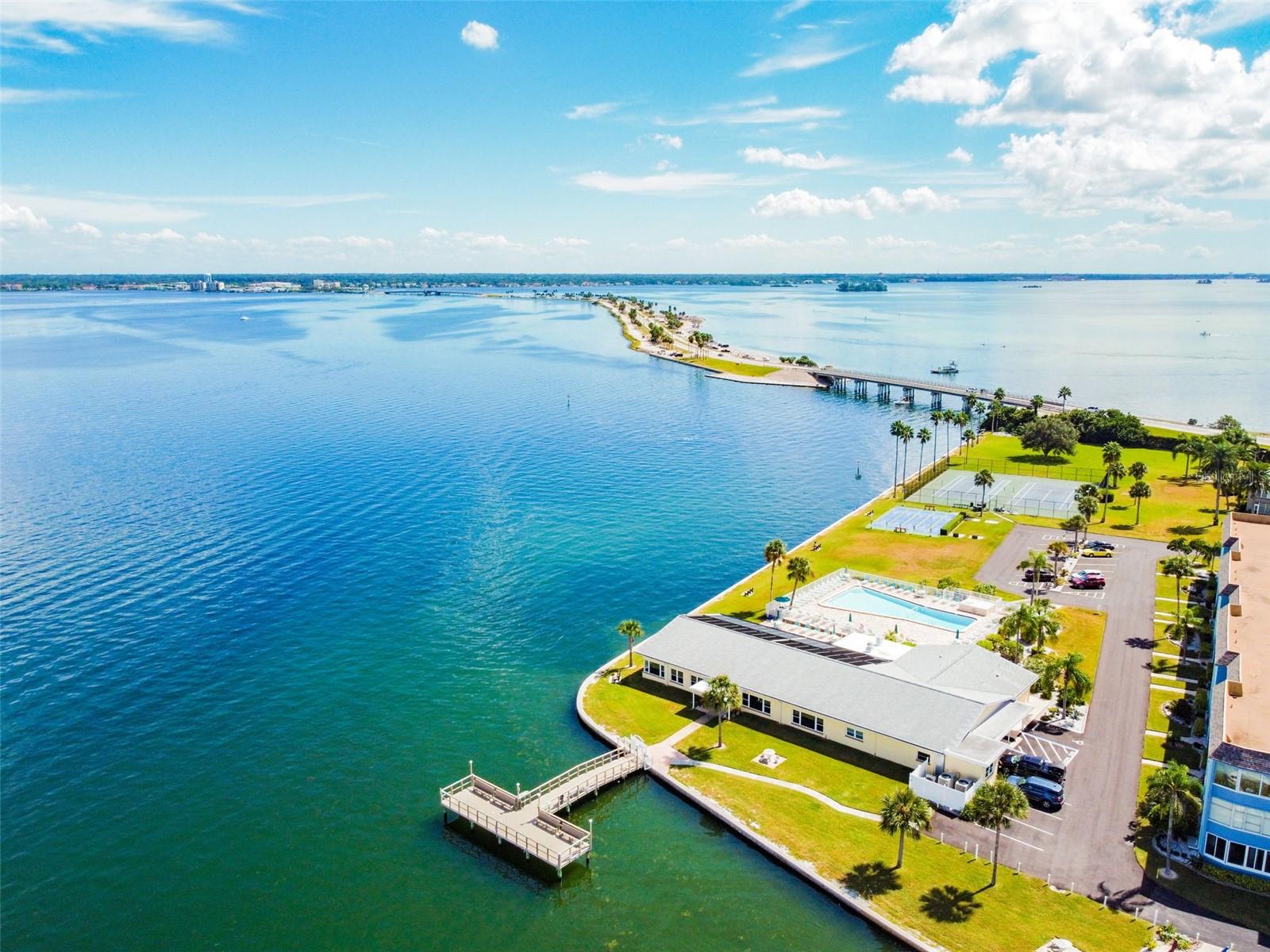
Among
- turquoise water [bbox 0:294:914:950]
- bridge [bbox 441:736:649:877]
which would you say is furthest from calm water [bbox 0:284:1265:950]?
bridge [bbox 441:736:649:877]

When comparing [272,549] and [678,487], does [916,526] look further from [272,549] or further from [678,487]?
[272,549]

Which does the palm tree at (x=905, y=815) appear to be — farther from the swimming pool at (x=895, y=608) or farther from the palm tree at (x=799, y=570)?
the swimming pool at (x=895, y=608)

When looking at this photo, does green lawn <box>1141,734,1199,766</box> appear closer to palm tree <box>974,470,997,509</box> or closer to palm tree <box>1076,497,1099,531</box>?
palm tree <box>1076,497,1099,531</box>

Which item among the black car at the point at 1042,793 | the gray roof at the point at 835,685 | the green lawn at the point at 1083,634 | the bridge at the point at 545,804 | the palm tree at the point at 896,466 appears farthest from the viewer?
the palm tree at the point at 896,466

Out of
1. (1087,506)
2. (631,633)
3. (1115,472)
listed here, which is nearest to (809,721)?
(631,633)

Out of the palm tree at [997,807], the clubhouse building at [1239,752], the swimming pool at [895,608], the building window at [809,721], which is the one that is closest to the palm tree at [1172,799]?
the clubhouse building at [1239,752]
